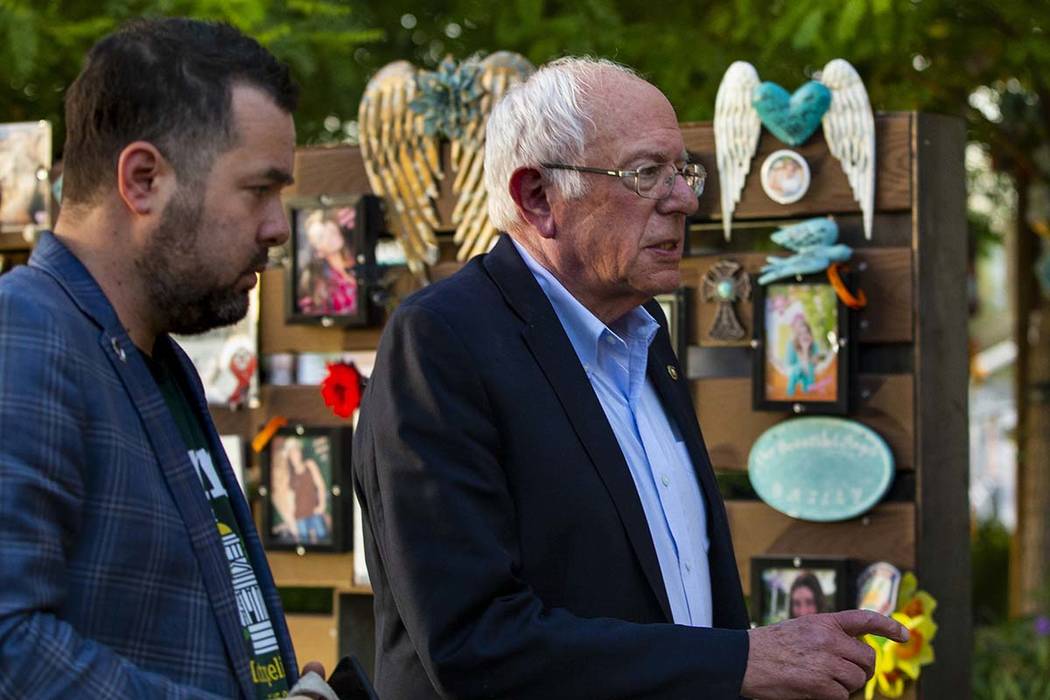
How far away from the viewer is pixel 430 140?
4.25 metres

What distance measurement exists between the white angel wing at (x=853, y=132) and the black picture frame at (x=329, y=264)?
1.34 meters

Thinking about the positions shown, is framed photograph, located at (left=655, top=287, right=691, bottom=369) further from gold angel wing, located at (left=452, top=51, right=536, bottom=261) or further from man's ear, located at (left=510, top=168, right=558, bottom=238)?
man's ear, located at (left=510, top=168, right=558, bottom=238)

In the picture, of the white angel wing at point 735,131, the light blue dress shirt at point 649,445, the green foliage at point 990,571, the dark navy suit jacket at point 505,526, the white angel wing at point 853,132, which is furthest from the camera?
the green foliage at point 990,571

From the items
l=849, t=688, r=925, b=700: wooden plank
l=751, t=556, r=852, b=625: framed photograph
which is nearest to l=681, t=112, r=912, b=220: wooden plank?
l=751, t=556, r=852, b=625: framed photograph

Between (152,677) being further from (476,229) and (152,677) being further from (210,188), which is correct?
(476,229)

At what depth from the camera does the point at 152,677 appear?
59.8 inches

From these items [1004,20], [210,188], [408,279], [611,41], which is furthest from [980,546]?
[210,188]

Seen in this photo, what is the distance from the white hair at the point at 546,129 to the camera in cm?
242

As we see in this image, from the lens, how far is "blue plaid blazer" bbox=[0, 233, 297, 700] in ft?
4.70

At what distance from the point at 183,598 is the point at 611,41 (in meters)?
3.96

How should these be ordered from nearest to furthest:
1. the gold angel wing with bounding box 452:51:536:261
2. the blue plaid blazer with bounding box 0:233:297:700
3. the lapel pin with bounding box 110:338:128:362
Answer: the blue plaid blazer with bounding box 0:233:297:700, the lapel pin with bounding box 110:338:128:362, the gold angel wing with bounding box 452:51:536:261

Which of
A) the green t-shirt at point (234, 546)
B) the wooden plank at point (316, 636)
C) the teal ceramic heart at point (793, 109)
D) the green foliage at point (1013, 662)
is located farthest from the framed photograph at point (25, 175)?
the green foliage at point (1013, 662)

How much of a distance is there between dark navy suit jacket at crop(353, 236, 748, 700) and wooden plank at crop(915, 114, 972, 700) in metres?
1.76

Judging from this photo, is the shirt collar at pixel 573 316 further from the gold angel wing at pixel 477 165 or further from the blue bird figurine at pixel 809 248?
the gold angel wing at pixel 477 165
